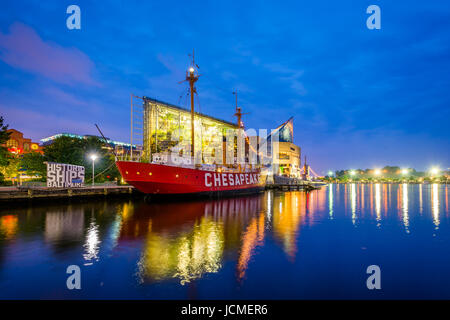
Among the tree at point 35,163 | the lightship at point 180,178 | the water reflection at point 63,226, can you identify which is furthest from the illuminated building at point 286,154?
the water reflection at point 63,226

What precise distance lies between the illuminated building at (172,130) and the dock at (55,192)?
7400mm

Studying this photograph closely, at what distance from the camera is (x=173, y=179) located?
25562 mm

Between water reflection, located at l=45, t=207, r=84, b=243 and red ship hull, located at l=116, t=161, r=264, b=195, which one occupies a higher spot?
red ship hull, located at l=116, t=161, r=264, b=195

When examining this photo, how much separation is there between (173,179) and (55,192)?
13005 mm

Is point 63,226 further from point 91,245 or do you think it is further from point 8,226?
point 91,245

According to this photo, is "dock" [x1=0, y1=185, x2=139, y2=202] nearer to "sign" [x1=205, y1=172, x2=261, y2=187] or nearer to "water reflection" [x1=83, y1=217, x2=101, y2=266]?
"sign" [x1=205, y1=172, x2=261, y2=187]

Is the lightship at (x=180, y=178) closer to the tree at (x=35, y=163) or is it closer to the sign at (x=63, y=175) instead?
the sign at (x=63, y=175)

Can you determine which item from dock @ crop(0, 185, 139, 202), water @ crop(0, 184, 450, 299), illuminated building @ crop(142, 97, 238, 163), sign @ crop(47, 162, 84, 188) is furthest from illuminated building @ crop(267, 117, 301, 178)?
water @ crop(0, 184, 450, 299)

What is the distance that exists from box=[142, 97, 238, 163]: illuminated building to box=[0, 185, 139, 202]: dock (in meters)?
7.40

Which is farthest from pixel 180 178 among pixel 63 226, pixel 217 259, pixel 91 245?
pixel 217 259

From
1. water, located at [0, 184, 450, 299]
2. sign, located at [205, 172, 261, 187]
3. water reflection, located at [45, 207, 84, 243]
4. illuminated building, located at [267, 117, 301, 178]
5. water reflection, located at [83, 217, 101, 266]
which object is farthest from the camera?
illuminated building, located at [267, 117, 301, 178]

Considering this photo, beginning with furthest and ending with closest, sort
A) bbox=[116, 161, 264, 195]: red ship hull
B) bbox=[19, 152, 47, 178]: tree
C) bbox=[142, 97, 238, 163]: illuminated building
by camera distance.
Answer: bbox=[142, 97, 238, 163]: illuminated building < bbox=[19, 152, 47, 178]: tree < bbox=[116, 161, 264, 195]: red ship hull

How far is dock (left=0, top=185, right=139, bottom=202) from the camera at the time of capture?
22125 millimetres
